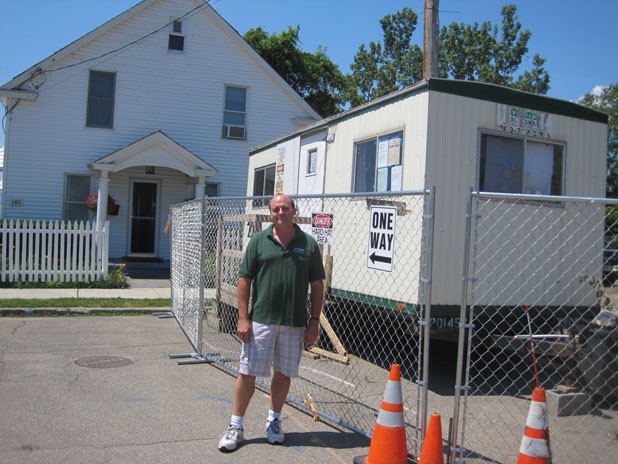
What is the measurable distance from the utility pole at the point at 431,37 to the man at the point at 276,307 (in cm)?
744

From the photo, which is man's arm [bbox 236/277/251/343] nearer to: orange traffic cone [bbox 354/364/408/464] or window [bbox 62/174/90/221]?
orange traffic cone [bbox 354/364/408/464]

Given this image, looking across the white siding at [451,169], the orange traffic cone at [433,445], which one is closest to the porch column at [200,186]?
the white siding at [451,169]

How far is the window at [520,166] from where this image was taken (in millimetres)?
6805

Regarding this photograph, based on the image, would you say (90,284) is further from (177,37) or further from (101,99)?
(177,37)

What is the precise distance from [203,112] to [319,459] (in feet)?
51.3

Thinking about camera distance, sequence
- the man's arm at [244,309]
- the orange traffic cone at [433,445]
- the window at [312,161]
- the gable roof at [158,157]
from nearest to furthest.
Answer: the orange traffic cone at [433,445]
the man's arm at [244,309]
the window at [312,161]
the gable roof at [158,157]

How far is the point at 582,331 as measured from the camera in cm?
545

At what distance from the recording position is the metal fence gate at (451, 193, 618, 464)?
5004mm

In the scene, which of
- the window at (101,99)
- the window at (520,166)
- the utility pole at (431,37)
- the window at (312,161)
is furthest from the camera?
the window at (101,99)

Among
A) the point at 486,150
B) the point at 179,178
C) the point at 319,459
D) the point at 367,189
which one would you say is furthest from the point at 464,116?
the point at 179,178

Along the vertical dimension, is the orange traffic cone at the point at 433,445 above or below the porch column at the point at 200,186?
below

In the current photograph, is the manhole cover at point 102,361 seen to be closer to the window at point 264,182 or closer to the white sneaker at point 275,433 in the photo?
the white sneaker at point 275,433

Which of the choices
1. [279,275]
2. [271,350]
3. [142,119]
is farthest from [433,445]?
[142,119]

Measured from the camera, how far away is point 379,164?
725 centimetres
